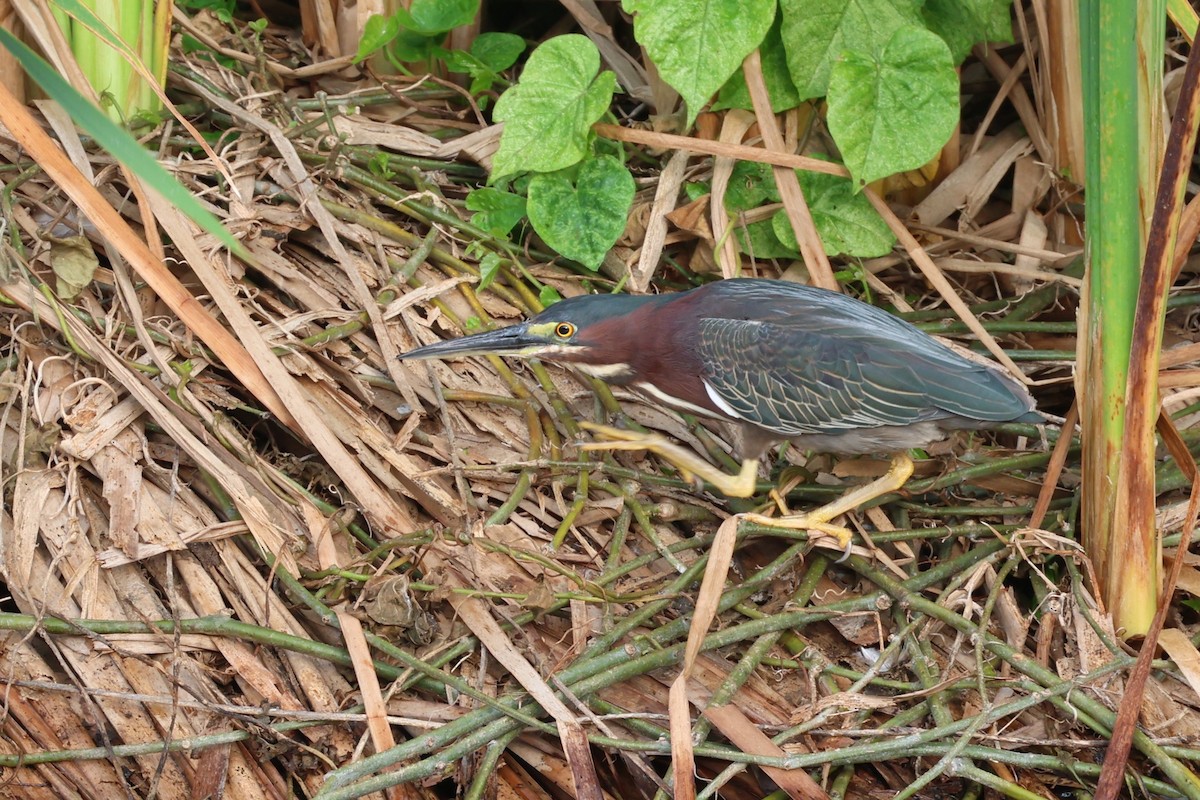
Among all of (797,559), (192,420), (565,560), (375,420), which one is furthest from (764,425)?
(192,420)

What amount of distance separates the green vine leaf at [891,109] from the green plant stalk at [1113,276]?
68 cm

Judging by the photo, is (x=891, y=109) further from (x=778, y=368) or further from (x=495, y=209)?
(x=495, y=209)

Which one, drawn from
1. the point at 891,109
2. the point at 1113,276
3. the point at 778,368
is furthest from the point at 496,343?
the point at 1113,276

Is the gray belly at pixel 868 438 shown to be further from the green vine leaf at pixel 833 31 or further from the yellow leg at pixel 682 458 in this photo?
the green vine leaf at pixel 833 31

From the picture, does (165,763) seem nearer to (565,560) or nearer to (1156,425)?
(565,560)

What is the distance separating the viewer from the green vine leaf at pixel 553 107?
118 inches

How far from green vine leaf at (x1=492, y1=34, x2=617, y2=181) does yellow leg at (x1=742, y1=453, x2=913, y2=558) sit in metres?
1.09

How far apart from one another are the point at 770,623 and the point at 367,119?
6.16 ft

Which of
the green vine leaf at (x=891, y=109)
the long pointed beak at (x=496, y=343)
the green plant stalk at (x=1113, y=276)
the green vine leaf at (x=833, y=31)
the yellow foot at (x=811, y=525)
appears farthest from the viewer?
the green vine leaf at (x=833, y=31)

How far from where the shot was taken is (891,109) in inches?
114

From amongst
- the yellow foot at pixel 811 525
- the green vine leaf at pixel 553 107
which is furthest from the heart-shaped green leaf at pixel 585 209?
the yellow foot at pixel 811 525

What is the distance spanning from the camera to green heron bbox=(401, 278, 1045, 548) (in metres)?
2.67

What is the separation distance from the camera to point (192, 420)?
2.61 m

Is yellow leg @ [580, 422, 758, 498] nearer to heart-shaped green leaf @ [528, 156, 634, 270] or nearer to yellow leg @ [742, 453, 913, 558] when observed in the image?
yellow leg @ [742, 453, 913, 558]
